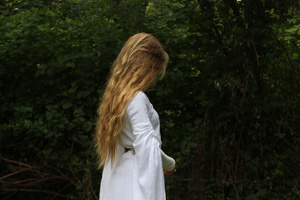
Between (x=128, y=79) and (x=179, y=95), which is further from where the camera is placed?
(x=179, y=95)

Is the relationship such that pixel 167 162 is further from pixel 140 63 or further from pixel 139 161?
pixel 140 63

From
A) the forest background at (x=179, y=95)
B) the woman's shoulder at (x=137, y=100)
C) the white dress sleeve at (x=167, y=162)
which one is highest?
the woman's shoulder at (x=137, y=100)

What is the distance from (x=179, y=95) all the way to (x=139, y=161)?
3.38 m

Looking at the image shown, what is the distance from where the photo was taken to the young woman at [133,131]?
2.38 m

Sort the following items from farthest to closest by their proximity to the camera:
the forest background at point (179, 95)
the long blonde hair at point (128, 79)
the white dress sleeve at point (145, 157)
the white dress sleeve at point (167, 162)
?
the forest background at point (179, 95), the white dress sleeve at point (167, 162), the long blonde hair at point (128, 79), the white dress sleeve at point (145, 157)

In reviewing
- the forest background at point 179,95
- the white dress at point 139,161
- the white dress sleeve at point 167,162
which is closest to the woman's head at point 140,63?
the white dress at point 139,161

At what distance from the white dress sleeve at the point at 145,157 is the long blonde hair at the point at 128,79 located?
102 mm

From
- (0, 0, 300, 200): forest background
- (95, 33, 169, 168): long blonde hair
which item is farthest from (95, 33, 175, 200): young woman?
(0, 0, 300, 200): forest background

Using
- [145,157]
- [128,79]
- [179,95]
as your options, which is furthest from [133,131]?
[179,95]

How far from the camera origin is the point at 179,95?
18.7ft

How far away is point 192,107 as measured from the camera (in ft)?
19.0

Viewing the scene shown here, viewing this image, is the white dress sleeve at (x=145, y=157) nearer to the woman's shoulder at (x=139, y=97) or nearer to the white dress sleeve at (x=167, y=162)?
the woman's shoulder at (x=139, y=97)

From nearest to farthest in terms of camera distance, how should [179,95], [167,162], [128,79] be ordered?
[128,79] → [167,162] → [179,95]

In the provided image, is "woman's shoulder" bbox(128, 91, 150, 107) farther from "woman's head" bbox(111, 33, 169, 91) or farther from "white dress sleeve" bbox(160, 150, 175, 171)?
"white dress sleeve" bbox(160, 150, 175, 171)
